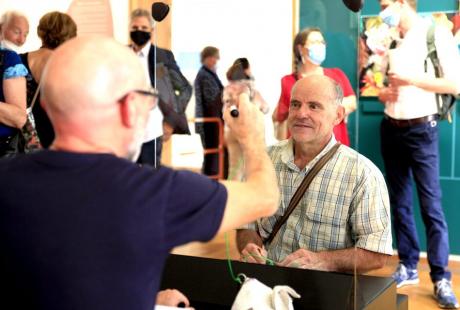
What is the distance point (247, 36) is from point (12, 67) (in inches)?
55.2

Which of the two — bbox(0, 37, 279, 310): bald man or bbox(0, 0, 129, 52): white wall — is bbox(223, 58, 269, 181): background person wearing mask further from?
bbox(0, 0, 129, 52): white wall

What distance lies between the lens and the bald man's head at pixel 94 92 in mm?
1088

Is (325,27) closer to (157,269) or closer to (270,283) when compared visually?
(270,283)

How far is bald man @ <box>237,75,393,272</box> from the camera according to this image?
1934 mm

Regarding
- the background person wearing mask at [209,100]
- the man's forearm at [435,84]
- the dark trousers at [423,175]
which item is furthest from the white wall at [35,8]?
the dark trousers at [423,175]

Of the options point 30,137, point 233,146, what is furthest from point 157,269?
point 30,137

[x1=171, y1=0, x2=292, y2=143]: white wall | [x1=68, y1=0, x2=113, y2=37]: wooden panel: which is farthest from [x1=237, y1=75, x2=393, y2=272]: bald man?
[x1=68, y1=0, x2=113, y2=37]: wooden panel

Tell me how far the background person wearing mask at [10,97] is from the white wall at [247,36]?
1154 mm

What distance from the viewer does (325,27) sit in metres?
1.86

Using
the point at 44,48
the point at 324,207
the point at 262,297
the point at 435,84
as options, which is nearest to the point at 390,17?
the point at 435,84

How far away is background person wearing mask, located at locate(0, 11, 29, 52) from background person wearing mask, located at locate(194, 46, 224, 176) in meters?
1.58

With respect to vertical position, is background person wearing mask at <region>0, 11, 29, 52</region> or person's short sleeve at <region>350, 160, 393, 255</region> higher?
background person wearing mask at <region>0, 11, 29, 52</region>

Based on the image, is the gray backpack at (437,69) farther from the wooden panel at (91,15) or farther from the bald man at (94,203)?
the bald man at (94,203)

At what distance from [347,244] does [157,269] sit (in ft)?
3.13
